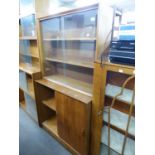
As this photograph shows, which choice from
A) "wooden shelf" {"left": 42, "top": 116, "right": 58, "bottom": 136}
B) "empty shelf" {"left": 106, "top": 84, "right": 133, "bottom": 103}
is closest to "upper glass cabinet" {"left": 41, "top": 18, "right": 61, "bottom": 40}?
"empty shelf" {"left": 106, "top": 84, "right": 133, "bottom": 103}

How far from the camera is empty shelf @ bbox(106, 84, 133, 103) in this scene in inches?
47.1

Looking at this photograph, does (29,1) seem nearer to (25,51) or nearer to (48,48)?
(48,48)

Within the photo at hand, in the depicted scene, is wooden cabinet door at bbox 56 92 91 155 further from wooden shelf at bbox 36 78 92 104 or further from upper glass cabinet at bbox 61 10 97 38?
upper glass cabinet at bbox 61 10 97 38

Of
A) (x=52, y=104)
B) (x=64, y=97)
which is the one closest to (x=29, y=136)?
(x=52, y=104)

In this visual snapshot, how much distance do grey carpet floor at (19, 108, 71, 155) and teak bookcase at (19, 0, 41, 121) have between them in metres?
0.23

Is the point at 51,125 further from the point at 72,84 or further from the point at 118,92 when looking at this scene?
the point at 118,92

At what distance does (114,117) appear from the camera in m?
1.41

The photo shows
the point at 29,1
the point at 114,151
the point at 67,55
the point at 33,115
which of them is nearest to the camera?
the point at 114,151

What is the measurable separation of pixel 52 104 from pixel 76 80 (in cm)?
58

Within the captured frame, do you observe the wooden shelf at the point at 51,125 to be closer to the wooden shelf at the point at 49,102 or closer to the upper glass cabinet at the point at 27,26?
the wooden shelf at the point at 49,102

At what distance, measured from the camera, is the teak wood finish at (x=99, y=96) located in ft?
3.76

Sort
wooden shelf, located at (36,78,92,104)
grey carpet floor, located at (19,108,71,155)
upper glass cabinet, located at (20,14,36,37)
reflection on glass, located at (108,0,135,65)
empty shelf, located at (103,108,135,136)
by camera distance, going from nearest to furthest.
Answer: reflection on glass, located at (108,0,135,65)
empty shelf, located at (103,108,135,136)
wooden shelf, located at (36,78,92,104)
grey carpet floor, located at (19,108,71,155)
upper glass cabinet, located at (20,14,36,37)

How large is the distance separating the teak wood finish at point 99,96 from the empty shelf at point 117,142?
0.08 m

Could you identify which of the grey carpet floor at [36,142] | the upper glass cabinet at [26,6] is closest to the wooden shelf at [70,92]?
the grey carpet floor at [36,142]
